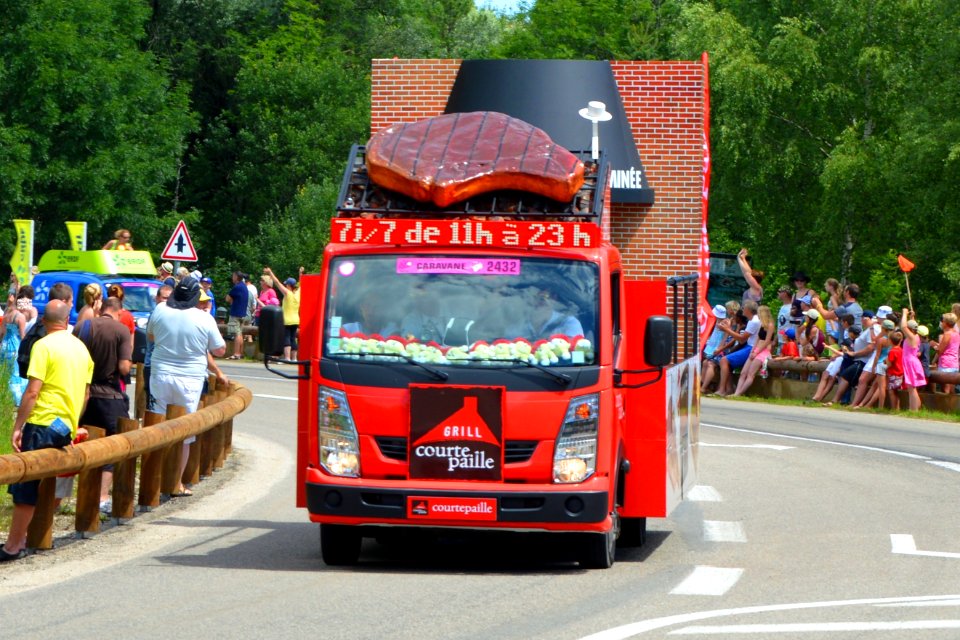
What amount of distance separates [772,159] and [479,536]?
123 ft

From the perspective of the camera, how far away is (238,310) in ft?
129

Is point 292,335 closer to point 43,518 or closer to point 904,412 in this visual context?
point 904,412

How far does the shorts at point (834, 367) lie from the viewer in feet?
90.7

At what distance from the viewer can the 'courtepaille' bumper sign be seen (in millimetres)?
11055

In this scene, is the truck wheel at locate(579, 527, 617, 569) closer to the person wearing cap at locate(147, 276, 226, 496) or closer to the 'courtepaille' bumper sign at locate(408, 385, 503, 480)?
the 'courtepaille' bumper sign at locate(408, 385, 503, 480)

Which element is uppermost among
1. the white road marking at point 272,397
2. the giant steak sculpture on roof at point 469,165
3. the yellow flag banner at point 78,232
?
the yellow flag banner at point 78,232

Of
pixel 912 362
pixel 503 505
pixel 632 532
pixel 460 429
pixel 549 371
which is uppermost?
pixel 549 371

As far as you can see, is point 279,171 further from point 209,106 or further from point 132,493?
point 132,493

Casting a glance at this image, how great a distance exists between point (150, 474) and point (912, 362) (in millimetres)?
14447

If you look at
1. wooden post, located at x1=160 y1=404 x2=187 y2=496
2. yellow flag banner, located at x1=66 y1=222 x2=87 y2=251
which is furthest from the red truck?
yellow flag banner, located at x1=66 y1=222 x2=87 y2=251

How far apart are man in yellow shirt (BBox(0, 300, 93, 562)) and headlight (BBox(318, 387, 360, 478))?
72.8 inches

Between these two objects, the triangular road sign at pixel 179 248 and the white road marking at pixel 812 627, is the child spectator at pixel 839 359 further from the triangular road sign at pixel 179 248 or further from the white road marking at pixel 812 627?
the white road marking at pixel 812 627

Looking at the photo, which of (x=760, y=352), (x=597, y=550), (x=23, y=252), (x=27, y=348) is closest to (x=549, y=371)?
(x=597, y=550)

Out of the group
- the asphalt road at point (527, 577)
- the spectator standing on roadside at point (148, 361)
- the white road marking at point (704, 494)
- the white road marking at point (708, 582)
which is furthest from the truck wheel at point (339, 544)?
the spectator standing on roadside at point (148, 361)
